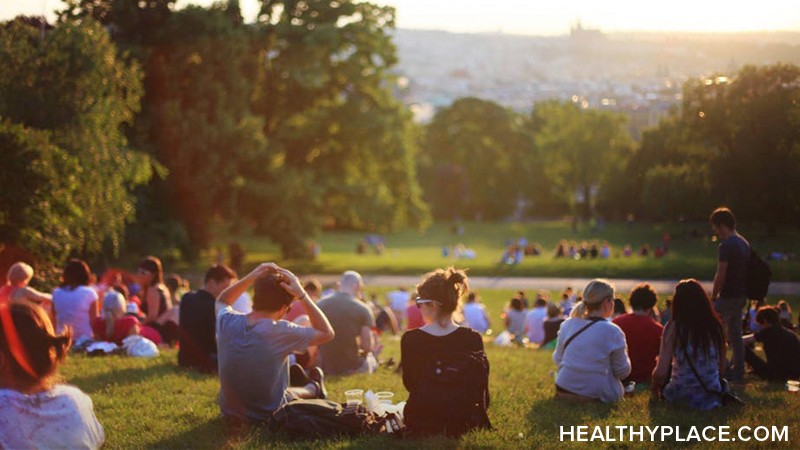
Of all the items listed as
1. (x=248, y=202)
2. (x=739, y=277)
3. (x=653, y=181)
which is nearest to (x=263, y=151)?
(x=248, y=202)

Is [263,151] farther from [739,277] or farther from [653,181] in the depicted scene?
[739,277]

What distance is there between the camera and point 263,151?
35219 mm

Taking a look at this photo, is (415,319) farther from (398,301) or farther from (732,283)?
(398,301)

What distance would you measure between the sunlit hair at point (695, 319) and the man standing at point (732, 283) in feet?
6.63

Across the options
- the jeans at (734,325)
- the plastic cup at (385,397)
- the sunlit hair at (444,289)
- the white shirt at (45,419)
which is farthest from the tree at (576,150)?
the white shirt at (45,419)

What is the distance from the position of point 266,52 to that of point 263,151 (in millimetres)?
4444

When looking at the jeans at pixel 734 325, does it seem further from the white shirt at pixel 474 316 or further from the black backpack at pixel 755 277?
the white shirt at pixel 474 316

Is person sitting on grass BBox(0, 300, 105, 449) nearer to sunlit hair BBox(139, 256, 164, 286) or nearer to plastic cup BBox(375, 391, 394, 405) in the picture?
plastic cup BBox(375, 391, 394, 405)

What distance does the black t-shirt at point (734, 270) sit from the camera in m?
10.5

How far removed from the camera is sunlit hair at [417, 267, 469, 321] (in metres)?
7.15

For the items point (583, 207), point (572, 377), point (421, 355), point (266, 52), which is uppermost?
point (266, 52)

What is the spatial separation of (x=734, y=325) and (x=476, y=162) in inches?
2724

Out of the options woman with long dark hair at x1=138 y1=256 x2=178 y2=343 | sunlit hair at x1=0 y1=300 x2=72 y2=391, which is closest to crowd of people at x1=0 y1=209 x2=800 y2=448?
sunlit hair at x1=0 y1=300 x2=72 y2=391

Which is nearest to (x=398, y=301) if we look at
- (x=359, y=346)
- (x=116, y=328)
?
(x=116, y=328)
